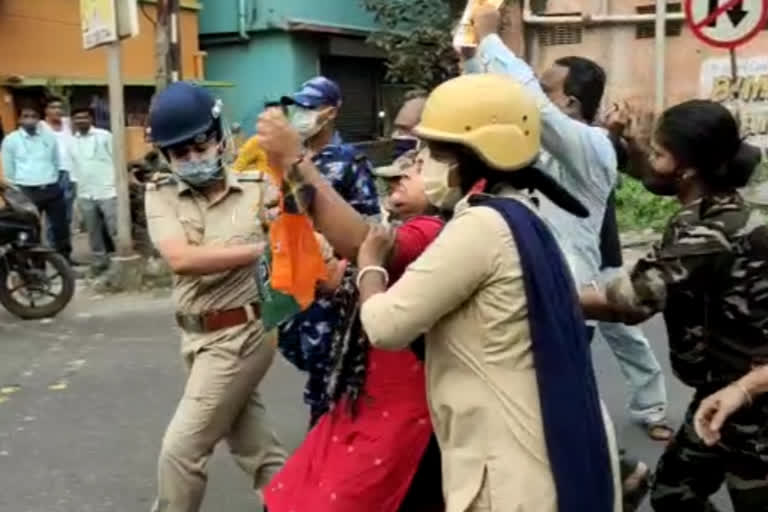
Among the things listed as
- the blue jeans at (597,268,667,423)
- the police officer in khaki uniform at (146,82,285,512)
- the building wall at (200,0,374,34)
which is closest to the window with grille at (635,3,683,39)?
the building wall at (200,0,374,34)

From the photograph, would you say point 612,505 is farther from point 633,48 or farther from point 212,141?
point 633,48

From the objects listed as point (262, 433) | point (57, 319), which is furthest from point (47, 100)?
point (262, 433)

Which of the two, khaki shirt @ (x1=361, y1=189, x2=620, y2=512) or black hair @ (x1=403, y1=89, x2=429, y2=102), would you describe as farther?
black hair @ (x1=403, y1=89, x2=429, y2=102)

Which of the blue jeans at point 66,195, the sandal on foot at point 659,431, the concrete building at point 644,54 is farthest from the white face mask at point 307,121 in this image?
the concrete building at point 644,54

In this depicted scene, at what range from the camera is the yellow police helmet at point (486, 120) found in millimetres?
2275

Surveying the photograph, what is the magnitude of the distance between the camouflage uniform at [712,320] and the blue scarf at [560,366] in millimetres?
529

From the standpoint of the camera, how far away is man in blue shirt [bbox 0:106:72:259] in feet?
33.3

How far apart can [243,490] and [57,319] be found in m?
4.24

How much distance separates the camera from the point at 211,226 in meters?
3.67

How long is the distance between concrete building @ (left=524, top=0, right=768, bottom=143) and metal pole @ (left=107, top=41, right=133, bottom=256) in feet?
22.5

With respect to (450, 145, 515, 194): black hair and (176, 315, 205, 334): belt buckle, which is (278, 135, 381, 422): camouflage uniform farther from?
(450, 145, 515, 194): black hair

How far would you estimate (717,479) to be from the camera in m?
3.16

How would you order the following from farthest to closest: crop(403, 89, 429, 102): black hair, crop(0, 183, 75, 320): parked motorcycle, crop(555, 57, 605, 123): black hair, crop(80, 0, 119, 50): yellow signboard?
crop(80, 0, 119, 50): yellow signboard < crop(0, 183, 75, 320): parked motorcycle < crop(403, 89, 429, 102): black hair < crop(555, 57, 605, 123): black hair

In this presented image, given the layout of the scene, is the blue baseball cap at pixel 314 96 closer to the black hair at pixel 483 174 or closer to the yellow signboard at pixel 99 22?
the black hair at pixel 483 174
